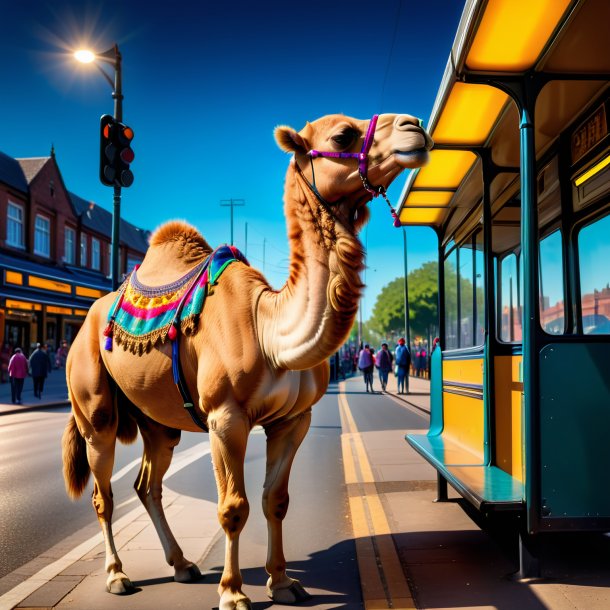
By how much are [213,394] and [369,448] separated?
7.60 metres

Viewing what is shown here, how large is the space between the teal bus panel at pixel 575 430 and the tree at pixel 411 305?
5016 centimetres

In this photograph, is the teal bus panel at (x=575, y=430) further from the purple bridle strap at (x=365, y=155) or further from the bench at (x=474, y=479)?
the purple bridle strap at (x=365, y=155)

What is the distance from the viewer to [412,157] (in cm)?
334

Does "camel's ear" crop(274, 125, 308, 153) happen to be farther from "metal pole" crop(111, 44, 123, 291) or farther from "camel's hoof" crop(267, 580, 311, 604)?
"metal pole" crop(111, 44, 123, 291)

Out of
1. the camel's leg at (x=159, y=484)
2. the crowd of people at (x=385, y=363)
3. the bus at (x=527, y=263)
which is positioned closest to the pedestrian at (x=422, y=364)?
the crowd of people at (x=385, y=363)

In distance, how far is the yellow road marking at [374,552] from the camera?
405 cm

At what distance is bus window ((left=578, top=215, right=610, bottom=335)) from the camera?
4.84m

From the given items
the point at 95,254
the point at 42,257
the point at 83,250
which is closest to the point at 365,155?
the point at 42,257

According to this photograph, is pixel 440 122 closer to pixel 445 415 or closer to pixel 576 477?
pixel 576 477

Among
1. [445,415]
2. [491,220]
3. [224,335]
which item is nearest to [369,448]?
[445,415]

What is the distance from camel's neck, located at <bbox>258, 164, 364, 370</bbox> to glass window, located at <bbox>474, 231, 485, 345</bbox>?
2.98m

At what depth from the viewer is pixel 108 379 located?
4.82 metres

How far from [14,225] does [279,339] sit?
37.8 meters

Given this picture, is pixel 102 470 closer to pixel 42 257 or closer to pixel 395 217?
pixel 395 217
